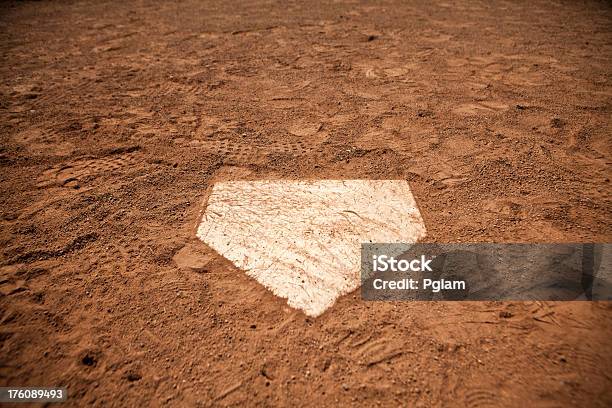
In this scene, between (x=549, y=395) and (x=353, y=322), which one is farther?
(x=353, y=322)

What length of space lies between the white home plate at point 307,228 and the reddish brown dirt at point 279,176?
81 millimetres

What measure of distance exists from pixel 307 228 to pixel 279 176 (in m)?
0.45

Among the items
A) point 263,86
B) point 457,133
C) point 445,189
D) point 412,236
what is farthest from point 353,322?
point 263,86

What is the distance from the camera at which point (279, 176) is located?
1913 mm

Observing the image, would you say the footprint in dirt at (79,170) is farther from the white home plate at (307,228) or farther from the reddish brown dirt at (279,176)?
the white home plate at (307,228)

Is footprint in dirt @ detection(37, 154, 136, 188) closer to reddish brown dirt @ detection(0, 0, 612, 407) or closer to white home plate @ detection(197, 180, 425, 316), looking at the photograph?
reddish brown dirt @ detection(0, 0, 612, 407)

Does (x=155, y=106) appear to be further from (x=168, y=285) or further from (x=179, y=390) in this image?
(x=179, y=390)

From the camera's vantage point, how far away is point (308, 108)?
256cm

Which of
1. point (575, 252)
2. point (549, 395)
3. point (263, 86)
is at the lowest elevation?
point (549, 395)

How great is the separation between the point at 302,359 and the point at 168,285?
24.5 inches

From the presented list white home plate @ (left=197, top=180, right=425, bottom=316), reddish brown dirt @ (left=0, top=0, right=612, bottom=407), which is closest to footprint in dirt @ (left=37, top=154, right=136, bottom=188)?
reddish brown dirt @ (left=0, top=0, right=612, bottom=407)

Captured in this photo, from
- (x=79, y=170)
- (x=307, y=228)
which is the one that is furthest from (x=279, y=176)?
(x=79, y=170)

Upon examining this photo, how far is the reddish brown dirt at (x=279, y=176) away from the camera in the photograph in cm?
111

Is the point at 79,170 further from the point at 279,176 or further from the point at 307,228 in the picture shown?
the point at 307,228
